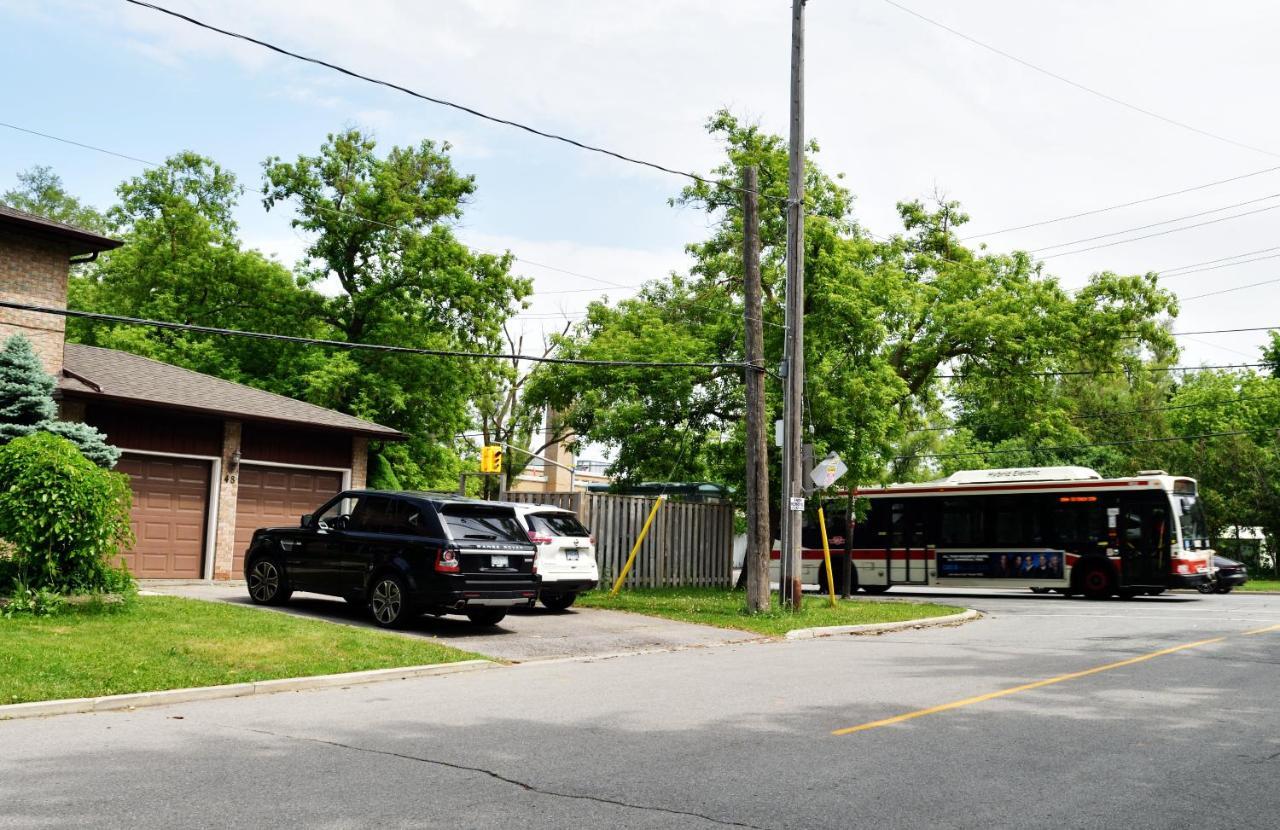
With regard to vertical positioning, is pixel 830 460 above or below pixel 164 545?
above

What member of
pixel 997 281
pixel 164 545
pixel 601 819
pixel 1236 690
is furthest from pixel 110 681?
pixel 997 281

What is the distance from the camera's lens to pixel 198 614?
49.2ft

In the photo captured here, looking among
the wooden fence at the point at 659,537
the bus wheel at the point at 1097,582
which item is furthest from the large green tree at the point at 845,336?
the bus wheel at the point at 1097,582

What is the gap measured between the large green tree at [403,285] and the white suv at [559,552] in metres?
17.7

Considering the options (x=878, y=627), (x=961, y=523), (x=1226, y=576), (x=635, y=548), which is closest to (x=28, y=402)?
(x=635, y=548)

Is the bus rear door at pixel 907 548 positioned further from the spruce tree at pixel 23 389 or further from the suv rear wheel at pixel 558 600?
the spruce tree at pixel 23 389

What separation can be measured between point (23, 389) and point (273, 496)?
6280 mm

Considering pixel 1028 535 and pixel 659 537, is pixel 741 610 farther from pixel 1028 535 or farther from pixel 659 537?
pixel 1028 535

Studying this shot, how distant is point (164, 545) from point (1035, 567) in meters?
21.2

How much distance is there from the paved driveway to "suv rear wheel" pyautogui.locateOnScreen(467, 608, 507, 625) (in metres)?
0.12

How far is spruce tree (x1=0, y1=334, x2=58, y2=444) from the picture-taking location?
17.9m

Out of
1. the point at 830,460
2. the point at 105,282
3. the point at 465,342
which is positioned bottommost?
the point at 830,460

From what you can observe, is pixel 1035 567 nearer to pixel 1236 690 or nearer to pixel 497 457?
pixel 497 457

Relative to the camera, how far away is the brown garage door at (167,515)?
2120 cm
